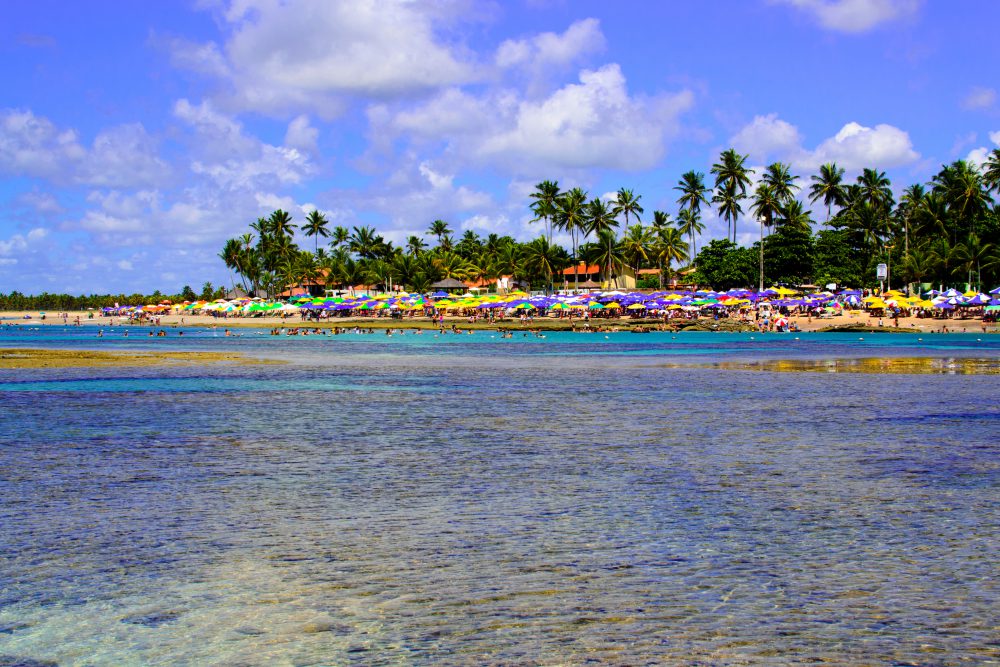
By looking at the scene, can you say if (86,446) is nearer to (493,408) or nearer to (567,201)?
(493,408)

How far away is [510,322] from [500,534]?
87.8 metres

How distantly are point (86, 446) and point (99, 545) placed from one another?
853 centimetres

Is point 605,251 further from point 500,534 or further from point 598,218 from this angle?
point 500,534

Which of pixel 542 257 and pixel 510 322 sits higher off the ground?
pixel 542 257

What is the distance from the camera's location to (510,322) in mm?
98938

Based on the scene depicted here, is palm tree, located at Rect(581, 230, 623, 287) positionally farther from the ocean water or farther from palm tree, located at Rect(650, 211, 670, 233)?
the ocean water

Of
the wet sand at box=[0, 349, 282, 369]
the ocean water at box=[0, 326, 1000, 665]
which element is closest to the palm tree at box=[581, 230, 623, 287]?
the wet sand at box=[0, 349, 282, 369]

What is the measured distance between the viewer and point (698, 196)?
116562 mm

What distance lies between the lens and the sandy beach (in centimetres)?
7744

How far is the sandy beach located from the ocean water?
187ft

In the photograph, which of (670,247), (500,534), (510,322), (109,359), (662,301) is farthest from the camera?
(670,247)

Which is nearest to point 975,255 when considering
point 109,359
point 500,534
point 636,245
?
point 636,245

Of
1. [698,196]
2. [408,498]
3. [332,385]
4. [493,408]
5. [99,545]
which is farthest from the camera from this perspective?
[698,196]

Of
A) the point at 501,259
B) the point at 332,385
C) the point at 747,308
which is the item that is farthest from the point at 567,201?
the point at 332,385
